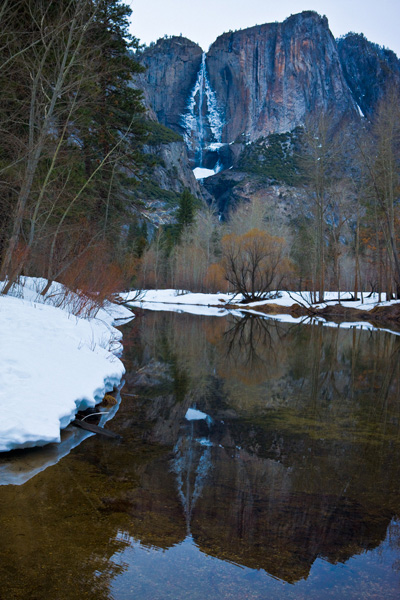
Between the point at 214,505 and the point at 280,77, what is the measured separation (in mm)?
134763

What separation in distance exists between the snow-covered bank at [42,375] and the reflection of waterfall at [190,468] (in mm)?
1156

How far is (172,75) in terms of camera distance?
137625 millimetres

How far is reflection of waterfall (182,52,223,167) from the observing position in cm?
13350

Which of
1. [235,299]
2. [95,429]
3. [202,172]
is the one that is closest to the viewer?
[95,429]

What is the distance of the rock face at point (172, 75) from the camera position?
13438cm

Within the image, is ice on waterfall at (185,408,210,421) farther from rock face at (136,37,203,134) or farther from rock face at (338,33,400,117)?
rock face at (338,33,400,117)

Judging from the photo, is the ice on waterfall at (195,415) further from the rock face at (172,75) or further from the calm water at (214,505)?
the rock face at (172,75)

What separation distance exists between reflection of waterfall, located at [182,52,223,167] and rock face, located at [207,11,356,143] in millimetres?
3401

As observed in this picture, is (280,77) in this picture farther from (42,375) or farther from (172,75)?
(42,375)

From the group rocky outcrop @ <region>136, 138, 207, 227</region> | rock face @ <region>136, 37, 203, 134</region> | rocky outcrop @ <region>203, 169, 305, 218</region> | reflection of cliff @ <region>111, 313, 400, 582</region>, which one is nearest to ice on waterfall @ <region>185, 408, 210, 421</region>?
reflection of cliff @ <region>111, 313, 400, 582</region>

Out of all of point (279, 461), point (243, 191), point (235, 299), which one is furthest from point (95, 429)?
point (243, 191)

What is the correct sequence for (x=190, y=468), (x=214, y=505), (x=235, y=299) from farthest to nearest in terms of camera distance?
(x=235, y=299), (x=190, y=468), (x=214, y=505)

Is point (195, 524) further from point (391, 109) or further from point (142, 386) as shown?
point (391, 109)

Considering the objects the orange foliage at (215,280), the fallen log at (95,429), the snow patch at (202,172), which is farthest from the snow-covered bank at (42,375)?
the snow patch at (202,172)
